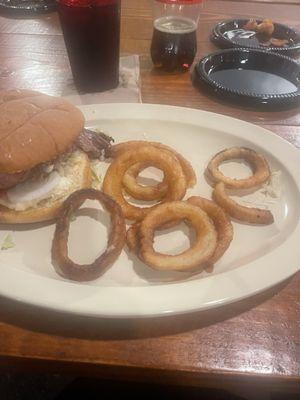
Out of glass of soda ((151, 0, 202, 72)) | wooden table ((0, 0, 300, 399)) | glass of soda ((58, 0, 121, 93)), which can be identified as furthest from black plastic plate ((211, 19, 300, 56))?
wooden table ((0, 0, 300, 399))

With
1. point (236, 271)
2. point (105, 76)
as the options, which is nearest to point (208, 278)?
point (236, 271)

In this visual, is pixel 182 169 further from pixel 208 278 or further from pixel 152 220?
pixel 208 278

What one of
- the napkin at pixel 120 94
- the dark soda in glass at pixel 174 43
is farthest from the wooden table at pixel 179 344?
the dark soda in glass at pixel 174 43

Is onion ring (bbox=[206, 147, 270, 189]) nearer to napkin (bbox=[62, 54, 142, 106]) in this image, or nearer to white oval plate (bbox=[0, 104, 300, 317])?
white oval plate (bbox=[0, 104, 300, 317])

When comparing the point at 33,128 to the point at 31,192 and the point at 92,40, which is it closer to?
the point at 31,192

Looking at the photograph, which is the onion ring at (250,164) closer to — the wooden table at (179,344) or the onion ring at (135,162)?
the onion ring at (135,162)

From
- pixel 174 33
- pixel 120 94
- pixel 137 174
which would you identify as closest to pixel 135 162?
pixel 137 174

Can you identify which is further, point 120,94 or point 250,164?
point 120,94
